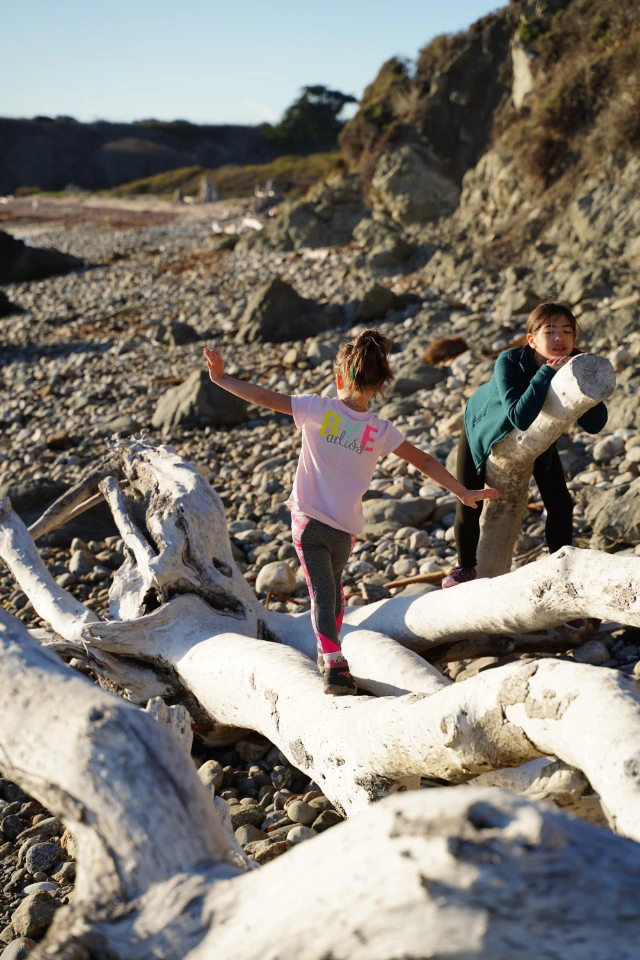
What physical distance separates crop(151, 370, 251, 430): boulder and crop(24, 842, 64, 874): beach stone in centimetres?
629

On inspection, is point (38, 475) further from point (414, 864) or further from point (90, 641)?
point (414, 864)

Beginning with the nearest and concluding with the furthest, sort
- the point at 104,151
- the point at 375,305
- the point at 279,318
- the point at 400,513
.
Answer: the point at 400,513 < the point at 279,318 < the point at 375,305 < the point at 104,151

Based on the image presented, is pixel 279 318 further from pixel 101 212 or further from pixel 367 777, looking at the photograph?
pixel 101 212

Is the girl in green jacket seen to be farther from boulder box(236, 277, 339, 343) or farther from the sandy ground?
the sandy ground

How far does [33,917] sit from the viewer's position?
9.71 feet

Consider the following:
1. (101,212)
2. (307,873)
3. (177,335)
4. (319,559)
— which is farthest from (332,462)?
(101,212)

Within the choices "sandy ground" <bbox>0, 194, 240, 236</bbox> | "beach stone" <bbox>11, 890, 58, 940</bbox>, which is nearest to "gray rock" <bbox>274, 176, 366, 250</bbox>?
"sandy ground" <bbox>0, 194, 240, 236</bbox>

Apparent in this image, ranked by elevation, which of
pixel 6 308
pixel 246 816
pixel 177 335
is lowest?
pixel 246 816

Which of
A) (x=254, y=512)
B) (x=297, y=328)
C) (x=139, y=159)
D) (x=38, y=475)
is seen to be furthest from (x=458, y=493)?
(x=139, y=159)

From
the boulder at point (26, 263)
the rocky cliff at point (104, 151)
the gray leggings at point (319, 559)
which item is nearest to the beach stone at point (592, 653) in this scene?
the gray leggings at point (319, 559)

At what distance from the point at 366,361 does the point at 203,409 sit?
Answer: 5981 mm

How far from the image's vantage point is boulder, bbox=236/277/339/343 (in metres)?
12.4

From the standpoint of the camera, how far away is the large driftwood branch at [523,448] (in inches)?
134

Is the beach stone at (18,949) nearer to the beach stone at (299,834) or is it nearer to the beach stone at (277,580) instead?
the beach stone at (299,834)
